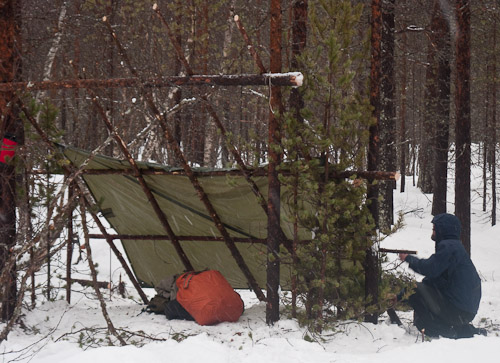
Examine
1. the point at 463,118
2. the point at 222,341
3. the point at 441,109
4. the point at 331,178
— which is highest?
the point at 441,109

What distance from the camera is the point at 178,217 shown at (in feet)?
22.5

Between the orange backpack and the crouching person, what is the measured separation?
2012 mm

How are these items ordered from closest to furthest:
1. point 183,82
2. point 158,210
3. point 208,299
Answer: point 183,82, point 208,299, point 158,210

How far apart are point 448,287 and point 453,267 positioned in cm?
24

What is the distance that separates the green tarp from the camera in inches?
249

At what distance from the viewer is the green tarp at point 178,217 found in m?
6.31

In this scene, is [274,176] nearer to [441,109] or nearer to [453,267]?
[453,267]

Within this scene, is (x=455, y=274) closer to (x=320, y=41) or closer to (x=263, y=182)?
(x=263, y=182)

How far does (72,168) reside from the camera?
6.36 metres

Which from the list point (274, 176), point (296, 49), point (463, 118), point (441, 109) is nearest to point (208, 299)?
point (274, 176)

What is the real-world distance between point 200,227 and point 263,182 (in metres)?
1.40

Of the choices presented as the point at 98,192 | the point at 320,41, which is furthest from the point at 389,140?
the point at 98,192

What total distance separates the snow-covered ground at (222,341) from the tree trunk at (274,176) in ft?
0.98

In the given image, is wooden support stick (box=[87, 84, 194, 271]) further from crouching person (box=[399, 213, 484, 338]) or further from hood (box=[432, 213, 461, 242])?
hood (box=[432, 213, 461, 242])
